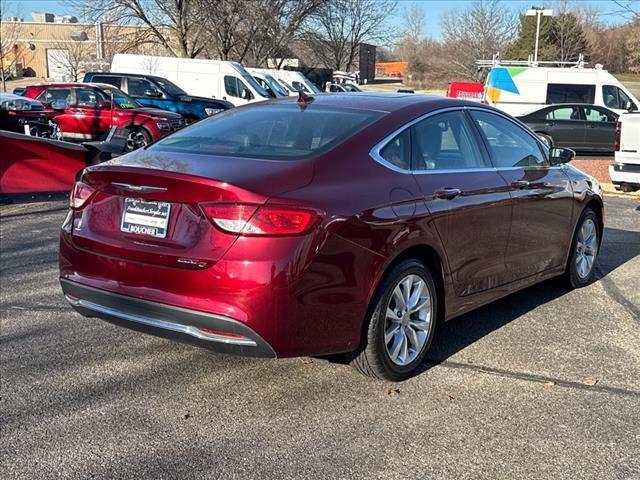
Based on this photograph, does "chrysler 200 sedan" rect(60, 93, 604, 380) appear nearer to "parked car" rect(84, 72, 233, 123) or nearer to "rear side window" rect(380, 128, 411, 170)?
"rear side window" rect(380, 128, 411, 170)

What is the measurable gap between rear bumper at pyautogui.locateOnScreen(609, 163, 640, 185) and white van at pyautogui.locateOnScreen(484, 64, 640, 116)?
36.6 ft

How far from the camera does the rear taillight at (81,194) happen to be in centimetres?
409

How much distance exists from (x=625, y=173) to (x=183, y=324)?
9.98 meters

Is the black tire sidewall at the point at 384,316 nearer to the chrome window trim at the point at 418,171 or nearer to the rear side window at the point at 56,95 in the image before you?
the chrome window trim at the point at 418,171

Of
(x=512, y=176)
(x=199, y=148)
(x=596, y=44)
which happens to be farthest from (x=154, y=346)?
(x=596, y=44)

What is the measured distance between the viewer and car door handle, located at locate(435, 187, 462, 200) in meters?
4.39

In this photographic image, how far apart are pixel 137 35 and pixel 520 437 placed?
1368 inches

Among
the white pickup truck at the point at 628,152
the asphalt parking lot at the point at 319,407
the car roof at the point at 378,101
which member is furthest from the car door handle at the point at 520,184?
the white pickup truck at the point at 628,152

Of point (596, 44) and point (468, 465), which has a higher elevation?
point (596, 44)

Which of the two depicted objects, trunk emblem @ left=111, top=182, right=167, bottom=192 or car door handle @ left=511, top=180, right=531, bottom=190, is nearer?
trunk emblem @ left=111, top=182, right=167, bottom=192

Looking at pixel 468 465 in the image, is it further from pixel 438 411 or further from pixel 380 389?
pixel 380 389

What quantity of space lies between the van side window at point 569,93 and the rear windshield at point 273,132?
20172 millimetres

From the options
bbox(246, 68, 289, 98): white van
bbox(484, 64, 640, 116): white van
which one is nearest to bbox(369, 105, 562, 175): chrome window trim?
bbox(484, 64, 640, 116): white van

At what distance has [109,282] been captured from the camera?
3.89 meters
